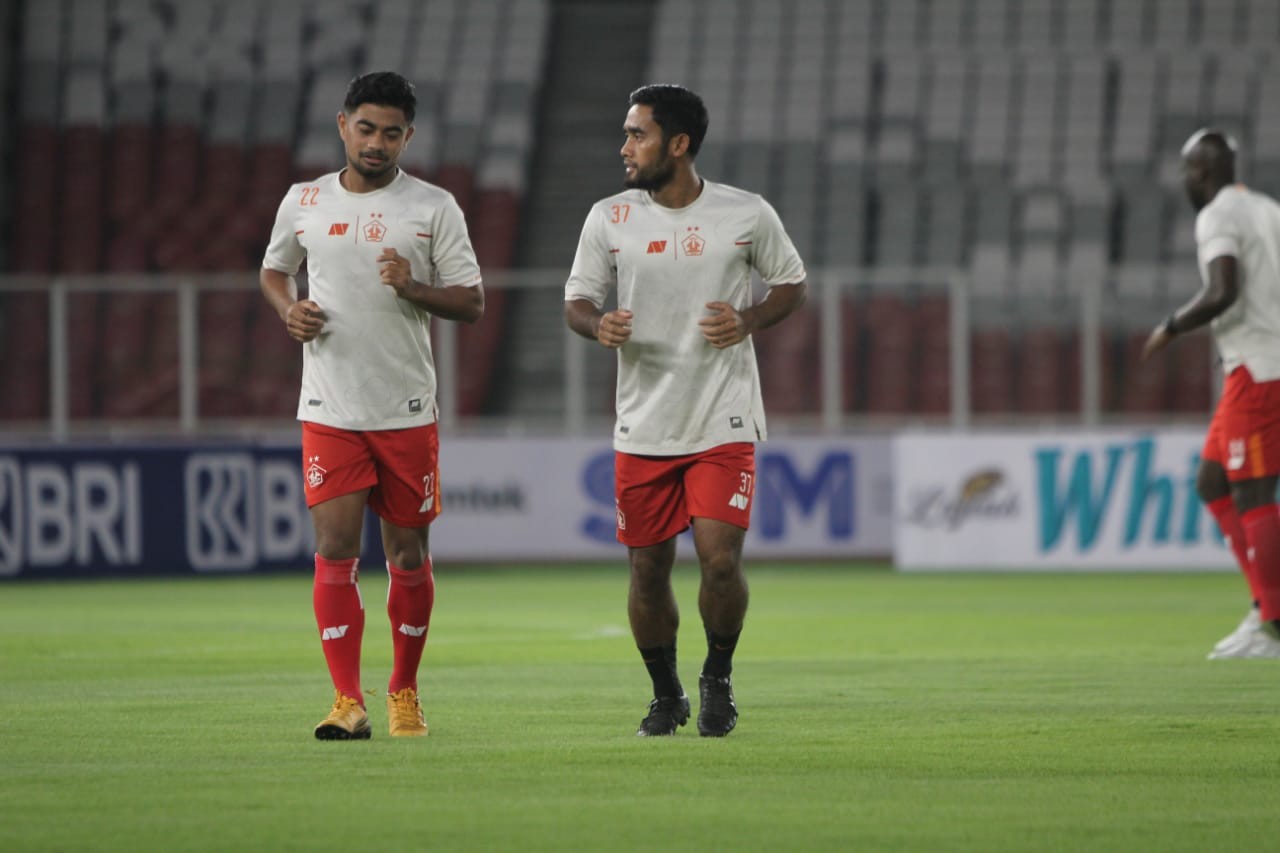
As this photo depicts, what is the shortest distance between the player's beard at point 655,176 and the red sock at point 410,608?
142 cm

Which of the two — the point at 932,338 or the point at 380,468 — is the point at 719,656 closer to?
the point at 380,468

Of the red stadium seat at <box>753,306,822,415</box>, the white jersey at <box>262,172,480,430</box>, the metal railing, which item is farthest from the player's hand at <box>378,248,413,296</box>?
the red stadium seat at <box>753,306,822,415</box>

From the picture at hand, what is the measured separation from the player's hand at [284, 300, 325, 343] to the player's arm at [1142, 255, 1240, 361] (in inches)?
165

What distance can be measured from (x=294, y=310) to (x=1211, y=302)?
14.7ft

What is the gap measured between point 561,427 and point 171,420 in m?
3.57

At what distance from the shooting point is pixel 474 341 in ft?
67.6

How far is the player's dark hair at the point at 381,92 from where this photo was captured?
734cm

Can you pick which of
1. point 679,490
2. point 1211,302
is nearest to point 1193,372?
point 1211,302

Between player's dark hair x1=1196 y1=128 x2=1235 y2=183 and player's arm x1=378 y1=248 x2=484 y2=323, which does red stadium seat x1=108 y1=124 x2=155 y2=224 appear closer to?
player's dark hair x1=1196 y1=128 x2=1235 y2=183

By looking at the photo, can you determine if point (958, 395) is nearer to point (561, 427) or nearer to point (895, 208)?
point (561, 427)

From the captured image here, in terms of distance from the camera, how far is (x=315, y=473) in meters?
7.37

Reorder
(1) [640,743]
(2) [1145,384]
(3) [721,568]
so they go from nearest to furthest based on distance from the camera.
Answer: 1. (1) [640,743]
2. (3) [721,568]
3. (2) [1145,384]

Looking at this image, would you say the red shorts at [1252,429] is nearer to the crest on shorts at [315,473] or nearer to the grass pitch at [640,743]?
the grass pitch at [640,743]

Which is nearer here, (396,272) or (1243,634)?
(396,272)
